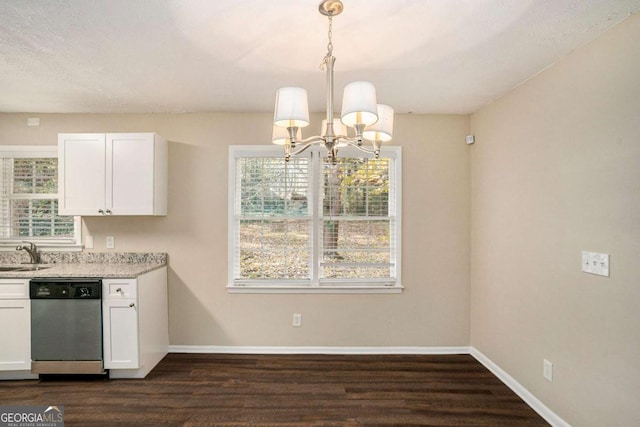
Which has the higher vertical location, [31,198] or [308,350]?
[31,198]

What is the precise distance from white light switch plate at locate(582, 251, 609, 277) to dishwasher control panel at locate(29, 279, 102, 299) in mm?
3603

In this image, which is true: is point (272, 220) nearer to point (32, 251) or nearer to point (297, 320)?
point (297, 320)

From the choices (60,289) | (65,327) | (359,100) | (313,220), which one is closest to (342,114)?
(359,100)

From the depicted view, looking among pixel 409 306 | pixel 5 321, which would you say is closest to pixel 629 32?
pixel 409 306

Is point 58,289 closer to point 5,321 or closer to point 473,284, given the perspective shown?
point 5,321

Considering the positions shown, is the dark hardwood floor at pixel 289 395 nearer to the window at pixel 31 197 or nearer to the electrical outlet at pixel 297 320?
the electrical outlet at pixel 297 320

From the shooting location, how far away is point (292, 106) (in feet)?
Answer: 5.25

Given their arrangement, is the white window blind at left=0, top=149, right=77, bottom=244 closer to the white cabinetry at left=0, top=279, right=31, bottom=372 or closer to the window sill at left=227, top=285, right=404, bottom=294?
the white cabinetry at left=0, top=279, right=31, bottom=372

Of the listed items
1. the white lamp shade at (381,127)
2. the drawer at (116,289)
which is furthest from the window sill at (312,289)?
the white lamp shade at (381,127)

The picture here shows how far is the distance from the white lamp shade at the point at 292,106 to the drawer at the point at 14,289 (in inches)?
109

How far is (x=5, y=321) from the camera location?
2.88 m

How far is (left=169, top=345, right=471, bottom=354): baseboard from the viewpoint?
350 centimetres

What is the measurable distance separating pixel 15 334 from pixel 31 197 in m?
1.39

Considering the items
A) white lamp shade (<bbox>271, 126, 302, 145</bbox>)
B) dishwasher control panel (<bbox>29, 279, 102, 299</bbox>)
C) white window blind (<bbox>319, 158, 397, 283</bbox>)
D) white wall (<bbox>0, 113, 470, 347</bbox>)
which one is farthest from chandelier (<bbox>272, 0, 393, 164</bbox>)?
dishwasher control panel (<bbox>29, 279, 102, 299</bbox>)
